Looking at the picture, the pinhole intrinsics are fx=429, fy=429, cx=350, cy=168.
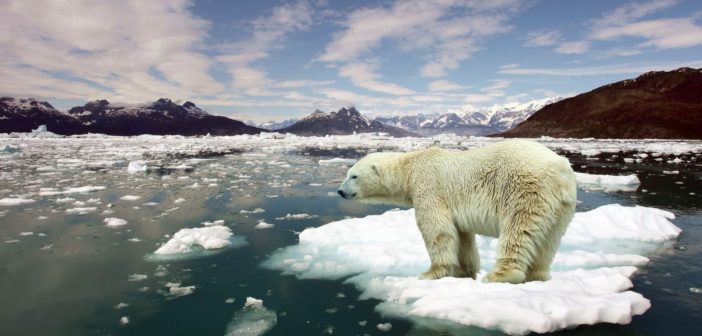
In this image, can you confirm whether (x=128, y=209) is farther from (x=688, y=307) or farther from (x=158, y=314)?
(x=688, y=307)

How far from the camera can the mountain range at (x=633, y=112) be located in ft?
378

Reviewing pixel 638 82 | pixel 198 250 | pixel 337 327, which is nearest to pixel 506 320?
pixel 337 327

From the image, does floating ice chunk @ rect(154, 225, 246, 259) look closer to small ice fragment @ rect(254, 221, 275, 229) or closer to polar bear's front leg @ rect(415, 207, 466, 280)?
small ice fragment @ rect(254, 221, 275, 229)

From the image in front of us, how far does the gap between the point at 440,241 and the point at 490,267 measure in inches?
78.4

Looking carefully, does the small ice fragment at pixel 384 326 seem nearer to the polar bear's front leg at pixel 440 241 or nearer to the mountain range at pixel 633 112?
the polar bear's front leg at pixel 440 241

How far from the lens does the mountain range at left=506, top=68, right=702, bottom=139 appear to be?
11506 centimetres

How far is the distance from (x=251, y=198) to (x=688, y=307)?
12.3 metres

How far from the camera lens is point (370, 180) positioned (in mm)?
6176

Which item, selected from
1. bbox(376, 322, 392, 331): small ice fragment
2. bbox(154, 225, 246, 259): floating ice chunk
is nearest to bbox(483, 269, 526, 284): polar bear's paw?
bbox(376, 322, 392, 331): small ice fragment

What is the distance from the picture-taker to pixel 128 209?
12500 millimetres

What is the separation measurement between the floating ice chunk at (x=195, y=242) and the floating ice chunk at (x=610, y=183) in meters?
14.3

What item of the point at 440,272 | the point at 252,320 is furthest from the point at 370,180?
the point at 252,320

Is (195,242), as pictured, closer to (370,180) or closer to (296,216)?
(296,216)

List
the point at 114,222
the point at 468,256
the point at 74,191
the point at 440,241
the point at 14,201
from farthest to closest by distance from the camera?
the point at 74,191 → the point at 14,201 → the point at 114,222 → the point at 468,256 → the point at 440,241
